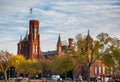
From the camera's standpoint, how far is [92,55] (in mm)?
73438

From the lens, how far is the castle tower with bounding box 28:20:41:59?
15862 centimetres

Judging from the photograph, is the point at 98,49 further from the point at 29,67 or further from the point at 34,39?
the point at 34,39

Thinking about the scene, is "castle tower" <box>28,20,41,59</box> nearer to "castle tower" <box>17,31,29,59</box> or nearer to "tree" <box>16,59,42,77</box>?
"castle tower" <box>17,31,29,59</box>

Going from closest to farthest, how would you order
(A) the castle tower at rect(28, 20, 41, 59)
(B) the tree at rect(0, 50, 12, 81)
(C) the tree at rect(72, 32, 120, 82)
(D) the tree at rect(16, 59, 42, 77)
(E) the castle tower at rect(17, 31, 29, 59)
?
(C) the tree at rect(72, 32, 120, 82), (B) the tree at rect(0, 50, 12, 81), (D) the tree at rect(16, 59, 42, 77), (A) the castle tower at rect(28, 20, 41, 59), (E) the castle tower at rect(17, 31, 29, 59)

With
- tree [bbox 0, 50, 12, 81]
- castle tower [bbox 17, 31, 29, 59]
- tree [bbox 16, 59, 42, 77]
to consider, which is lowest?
tree [bbox 16, 59, 42, 77]

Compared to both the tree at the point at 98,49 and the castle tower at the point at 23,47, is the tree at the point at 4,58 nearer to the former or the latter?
the tree at the point at 98,49

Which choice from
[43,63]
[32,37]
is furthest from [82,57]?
[32,37]

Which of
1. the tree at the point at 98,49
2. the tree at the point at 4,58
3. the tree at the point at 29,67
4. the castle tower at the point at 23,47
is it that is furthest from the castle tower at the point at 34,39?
the tree at the point at 98,49

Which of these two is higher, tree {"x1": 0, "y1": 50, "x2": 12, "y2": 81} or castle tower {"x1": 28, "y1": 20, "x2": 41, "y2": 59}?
castle tower {"x1": 28, "y1": 20, "x2": 41, "y2": 59}

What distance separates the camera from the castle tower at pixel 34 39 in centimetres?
15862

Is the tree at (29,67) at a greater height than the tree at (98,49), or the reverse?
the tree at (98,49)

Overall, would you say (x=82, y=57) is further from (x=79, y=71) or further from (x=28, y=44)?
(x=28, y=44)

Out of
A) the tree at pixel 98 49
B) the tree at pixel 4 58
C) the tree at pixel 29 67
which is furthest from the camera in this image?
the tree at pixel 29 67

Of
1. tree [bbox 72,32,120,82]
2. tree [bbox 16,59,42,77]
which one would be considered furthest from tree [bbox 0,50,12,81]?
tree [bbox 72,32,120,82]
